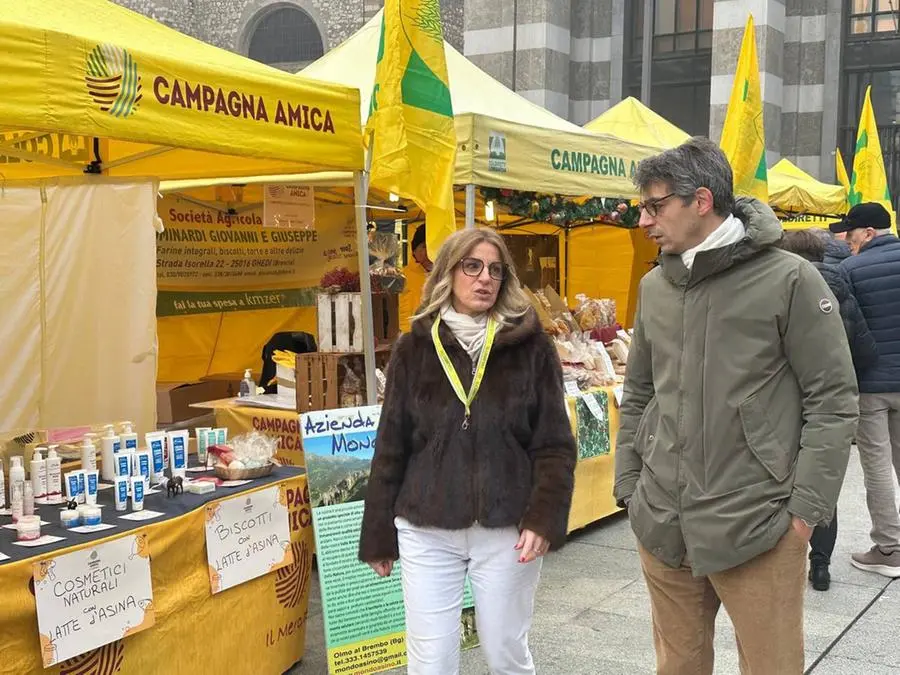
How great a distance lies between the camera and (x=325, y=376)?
18.3 ft

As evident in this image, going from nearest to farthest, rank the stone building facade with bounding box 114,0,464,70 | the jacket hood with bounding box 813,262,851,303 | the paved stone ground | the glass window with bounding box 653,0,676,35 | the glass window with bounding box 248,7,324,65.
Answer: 1. the paved stone ground
2. the jacket hood with bounding box 813,262,851,303
3. the glass window with bounding box 653,0,676,35
4. the stone building facade with bounding box 114,0,464,70
5. the glass window with bounding box 248,7,324,65

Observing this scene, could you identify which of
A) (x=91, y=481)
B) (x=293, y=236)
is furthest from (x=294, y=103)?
(x=293, y=236)

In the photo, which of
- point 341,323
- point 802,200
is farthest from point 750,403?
point 802,200

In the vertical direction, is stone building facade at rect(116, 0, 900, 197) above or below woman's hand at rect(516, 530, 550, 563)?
above

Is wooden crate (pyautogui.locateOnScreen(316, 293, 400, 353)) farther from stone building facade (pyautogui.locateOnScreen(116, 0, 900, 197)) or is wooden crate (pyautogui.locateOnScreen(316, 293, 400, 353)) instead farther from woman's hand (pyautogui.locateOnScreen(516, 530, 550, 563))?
stone building facade (pyautogui.locateOnScreen(116, 0, 900, 197))

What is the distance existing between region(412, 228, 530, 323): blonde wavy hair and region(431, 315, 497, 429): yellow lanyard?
0.07 meters

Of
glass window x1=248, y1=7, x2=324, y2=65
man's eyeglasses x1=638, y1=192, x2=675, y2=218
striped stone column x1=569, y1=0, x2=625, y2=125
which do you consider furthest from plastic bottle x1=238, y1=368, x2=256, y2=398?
glass window x1=248, y1=7, x2=324, y2=65

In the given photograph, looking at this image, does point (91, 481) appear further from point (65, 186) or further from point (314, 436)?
point (65, 186)

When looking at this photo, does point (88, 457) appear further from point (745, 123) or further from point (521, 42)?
point (521, 42)

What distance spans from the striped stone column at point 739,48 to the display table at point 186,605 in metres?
15.8

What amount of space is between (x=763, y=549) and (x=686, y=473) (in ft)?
0.88

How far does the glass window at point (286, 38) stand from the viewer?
23.7 m

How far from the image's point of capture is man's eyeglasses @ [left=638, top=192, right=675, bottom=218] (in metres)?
2.64

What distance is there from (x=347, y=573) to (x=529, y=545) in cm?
138
